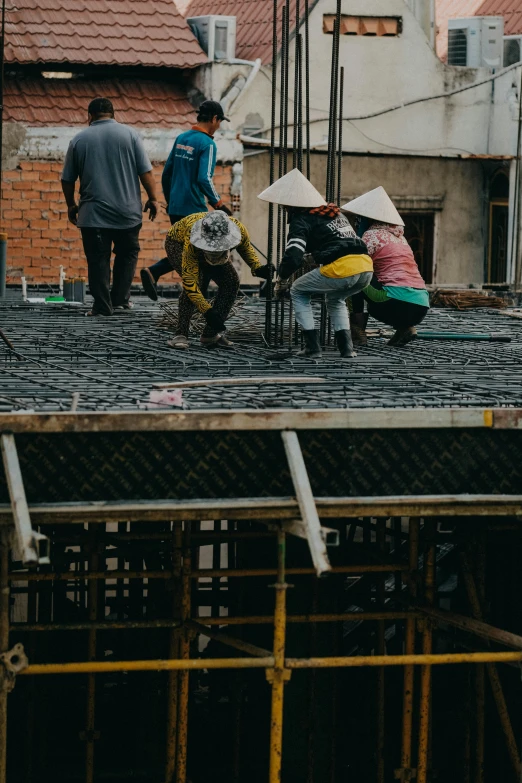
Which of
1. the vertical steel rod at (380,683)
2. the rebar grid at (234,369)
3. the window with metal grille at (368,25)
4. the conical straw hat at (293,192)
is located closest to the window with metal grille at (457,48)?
the window with metal grille at (368,25)

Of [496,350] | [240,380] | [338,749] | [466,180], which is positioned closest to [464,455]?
[240,380]

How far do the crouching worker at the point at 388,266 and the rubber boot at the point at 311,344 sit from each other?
2.38 feet

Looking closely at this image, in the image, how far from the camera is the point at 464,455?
5742 mm

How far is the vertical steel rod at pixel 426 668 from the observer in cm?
616

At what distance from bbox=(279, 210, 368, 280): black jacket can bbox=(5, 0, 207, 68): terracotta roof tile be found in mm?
11139

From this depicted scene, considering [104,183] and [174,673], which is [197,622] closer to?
[174,673]

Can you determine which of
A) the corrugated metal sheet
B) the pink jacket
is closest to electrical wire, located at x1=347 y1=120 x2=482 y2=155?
the corrugated metal sheet

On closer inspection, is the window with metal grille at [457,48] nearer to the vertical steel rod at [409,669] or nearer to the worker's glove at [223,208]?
the worker's glove at [223,208]

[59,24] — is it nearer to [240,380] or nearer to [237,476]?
[240,380]

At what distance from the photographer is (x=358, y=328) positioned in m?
9.17

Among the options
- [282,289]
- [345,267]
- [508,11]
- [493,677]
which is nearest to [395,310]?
[282,289]

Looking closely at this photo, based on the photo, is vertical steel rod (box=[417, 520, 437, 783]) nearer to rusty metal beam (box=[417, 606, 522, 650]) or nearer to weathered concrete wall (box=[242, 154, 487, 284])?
rusty metal beam (box=[417, 606, 522, 650])

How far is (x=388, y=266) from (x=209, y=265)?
1127 millimetres

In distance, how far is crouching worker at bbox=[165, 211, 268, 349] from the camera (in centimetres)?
834
